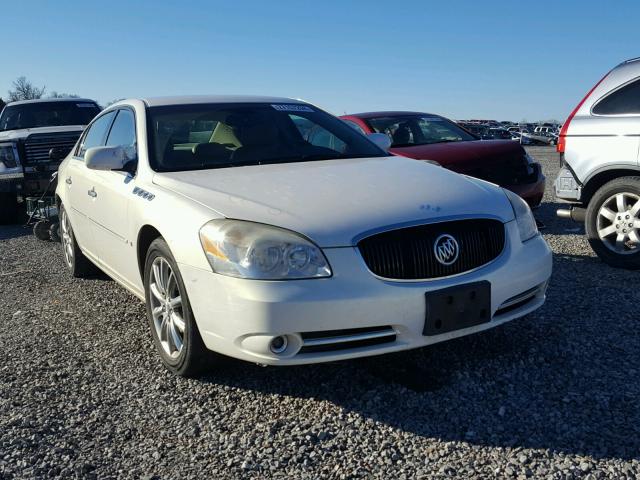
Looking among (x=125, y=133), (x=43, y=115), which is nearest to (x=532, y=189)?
(x=125, y=133)

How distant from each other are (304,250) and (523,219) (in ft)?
4.60

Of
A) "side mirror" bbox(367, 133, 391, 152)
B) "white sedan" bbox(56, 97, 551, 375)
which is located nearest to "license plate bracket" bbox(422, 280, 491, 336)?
"white sedan" bbox(56, 97, 551, 375)

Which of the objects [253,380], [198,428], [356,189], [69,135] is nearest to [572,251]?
[356,189]

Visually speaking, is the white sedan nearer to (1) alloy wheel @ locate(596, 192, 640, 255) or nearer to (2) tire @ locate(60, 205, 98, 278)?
(2) tire @ locate(60, 205, 98, 278)

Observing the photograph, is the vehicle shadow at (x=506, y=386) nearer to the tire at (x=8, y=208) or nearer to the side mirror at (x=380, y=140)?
the side mirror at (x=380, y=140)

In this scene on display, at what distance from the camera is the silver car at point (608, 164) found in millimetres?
5391

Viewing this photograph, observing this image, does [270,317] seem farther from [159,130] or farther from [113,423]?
[159,130]

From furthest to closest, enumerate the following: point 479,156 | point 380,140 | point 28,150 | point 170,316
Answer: point 28,150, point 479,156, point 380,140, point 170,316

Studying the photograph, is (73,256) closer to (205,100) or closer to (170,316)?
(205,100)

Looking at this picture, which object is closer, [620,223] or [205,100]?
[205,100]

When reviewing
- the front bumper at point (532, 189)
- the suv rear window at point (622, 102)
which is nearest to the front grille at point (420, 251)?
the suv rear window at point (622, 102)

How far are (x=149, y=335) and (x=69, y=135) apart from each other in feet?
22.3

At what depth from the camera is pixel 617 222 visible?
18.2ft

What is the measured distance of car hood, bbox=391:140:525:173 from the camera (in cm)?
712
